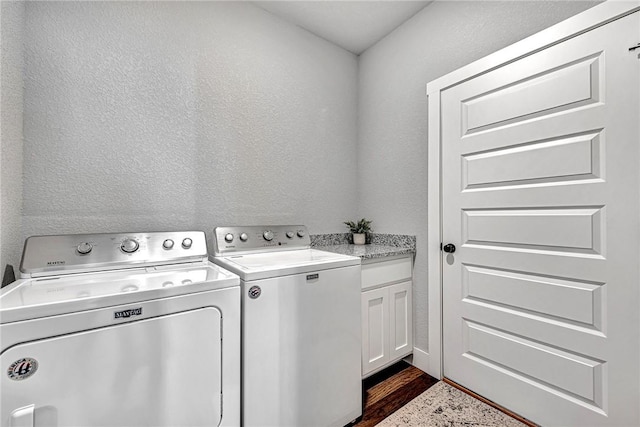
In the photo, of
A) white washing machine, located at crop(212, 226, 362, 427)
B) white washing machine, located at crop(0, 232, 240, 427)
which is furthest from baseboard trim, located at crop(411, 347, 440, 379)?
white washing machine, located at crop(0, 232, 240, 427)

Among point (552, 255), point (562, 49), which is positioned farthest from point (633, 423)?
point (562, 49)

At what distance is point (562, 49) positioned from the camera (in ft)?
4.28

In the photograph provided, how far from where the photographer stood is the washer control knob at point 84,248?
125 cm

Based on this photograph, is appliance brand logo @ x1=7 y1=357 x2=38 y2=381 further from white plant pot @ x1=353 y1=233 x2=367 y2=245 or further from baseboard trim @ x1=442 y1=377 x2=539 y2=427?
baseboard trim @ x1=442 y1=377 x2=539 y2=427

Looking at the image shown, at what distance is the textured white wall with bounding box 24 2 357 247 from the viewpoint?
4.49 ft

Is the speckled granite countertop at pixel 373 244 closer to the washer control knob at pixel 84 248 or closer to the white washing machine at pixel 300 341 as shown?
the white washing machine at pixel 300 341

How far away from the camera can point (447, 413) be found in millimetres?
1503

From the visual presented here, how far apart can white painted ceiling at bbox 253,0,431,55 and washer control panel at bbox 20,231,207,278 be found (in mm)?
1762

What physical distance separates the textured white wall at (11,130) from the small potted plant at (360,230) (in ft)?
6.53

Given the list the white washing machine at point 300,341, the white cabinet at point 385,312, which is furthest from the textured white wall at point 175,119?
the white cabinet at point 385,312

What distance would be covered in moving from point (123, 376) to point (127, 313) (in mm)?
211

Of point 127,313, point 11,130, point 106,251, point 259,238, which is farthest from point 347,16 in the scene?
point 127,313

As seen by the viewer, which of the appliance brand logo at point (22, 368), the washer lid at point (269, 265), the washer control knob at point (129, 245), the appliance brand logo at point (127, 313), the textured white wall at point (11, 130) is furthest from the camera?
the washer control knob at point (129, 245)

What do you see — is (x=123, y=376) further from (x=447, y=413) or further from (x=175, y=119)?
(x=447, y=413)
